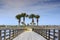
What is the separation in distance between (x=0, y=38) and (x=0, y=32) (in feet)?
1.22

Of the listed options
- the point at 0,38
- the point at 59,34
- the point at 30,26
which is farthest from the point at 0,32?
the point at 30,26

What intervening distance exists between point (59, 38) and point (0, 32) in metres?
3.68

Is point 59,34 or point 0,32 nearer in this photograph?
point 59,34

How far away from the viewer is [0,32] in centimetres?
926

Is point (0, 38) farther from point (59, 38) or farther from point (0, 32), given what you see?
point (59, 38)

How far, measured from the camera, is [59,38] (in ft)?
25.0

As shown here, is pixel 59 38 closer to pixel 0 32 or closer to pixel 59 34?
pixel 59 34

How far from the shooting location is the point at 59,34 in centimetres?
772

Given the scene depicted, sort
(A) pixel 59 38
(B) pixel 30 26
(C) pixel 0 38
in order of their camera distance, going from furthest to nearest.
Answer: (B) pixel 30 26 → (C) pixel 0 38 → (A) pixel 59 38

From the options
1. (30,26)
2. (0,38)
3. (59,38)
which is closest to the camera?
(59,38)

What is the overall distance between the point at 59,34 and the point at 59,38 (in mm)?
218

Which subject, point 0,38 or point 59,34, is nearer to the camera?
point 59,34

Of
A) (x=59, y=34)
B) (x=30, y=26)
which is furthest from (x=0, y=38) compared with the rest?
(x=30, y=26)

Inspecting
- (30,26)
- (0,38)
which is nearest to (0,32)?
(0,38)
